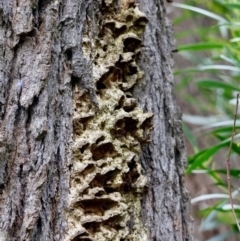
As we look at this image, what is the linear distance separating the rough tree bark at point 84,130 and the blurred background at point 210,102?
0.32 metres

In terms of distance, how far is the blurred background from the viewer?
119 cm

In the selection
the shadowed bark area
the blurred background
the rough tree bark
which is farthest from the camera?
the blurred background

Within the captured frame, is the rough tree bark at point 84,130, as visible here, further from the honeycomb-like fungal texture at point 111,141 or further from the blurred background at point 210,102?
the blurred background at point 210,102

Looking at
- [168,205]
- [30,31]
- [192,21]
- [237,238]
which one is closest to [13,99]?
[30,31]

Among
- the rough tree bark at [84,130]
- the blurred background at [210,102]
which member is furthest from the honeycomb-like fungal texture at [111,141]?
the blurred background at [210,102]

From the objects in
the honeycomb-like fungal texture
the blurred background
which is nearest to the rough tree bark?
the honeycomb-like fungal texture

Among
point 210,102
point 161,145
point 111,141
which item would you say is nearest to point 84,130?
point 111,141

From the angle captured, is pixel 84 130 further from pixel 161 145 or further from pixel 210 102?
pixel 210 102

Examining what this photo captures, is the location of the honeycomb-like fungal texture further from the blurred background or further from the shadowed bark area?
the blurred background

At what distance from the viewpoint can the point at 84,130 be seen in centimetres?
67

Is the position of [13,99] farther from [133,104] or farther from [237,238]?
[237,238]

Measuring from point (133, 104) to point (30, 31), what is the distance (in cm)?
21

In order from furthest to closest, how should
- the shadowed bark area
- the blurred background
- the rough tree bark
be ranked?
the blurred background → the shadowed bark area → the rough tree bark

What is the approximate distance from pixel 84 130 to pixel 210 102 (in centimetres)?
152
